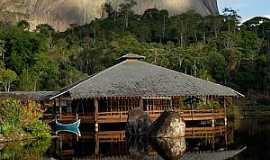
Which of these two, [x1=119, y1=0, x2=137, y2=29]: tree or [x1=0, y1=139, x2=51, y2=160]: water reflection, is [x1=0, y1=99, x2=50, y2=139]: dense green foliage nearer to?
[x1=0, y1=139, x2=51, y2=160]: water reflection

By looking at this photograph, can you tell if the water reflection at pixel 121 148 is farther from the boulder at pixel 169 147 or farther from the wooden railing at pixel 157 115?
the wooden railing at pixel 157 115

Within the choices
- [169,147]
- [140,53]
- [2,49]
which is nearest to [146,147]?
[169,147]

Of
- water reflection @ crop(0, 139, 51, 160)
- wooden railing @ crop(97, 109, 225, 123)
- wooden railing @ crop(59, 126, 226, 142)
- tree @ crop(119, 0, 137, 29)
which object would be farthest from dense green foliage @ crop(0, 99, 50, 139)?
tree @ crop(119, 0, 137, 29)

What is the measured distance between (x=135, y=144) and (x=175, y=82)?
10.3 metres

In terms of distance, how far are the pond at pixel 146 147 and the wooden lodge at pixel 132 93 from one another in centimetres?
273

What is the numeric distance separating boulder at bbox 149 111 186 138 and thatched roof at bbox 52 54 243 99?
220 inches

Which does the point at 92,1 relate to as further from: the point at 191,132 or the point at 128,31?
the point at 191,132

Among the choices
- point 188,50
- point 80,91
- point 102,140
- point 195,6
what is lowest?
point 102,140

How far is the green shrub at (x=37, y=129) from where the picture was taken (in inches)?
1069

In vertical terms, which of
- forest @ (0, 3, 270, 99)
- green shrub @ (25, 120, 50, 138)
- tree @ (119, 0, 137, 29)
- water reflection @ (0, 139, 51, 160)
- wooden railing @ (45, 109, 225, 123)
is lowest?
water reflection @ (0, 139, 51, 160)

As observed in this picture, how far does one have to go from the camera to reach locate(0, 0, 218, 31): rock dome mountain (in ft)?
333

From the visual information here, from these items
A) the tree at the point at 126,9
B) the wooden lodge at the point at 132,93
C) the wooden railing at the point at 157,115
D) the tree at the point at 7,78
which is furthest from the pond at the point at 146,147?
the tree at the point at 126,9

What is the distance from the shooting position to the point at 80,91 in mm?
30266

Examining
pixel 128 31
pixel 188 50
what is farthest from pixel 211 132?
pixel 128 31
